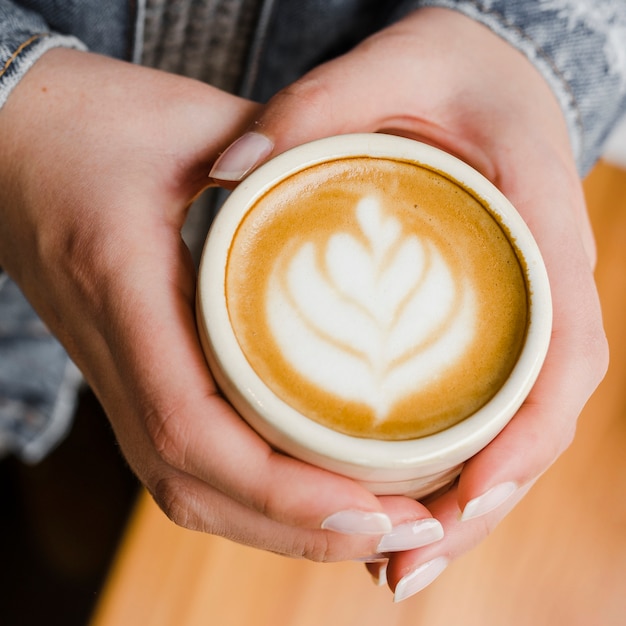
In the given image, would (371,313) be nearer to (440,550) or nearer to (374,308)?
(374,308)

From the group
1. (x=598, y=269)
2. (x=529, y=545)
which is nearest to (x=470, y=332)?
(x=529, y=545)

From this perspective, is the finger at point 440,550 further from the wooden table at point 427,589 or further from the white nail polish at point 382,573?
the wooden table at point 427,589

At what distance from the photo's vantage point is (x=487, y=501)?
1.85 ft

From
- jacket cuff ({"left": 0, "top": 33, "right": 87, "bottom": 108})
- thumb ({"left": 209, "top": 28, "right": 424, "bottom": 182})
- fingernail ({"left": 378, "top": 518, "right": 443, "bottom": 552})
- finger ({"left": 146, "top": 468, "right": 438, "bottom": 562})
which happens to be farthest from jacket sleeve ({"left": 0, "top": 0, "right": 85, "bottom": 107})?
fingernail ({"left": 378, "top": 518, "right": 443, "bottom": 552})

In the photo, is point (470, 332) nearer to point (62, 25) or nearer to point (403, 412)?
point (403, 412)

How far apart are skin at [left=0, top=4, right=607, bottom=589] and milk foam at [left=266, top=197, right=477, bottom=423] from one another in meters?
0.07

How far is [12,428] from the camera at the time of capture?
112 centimetres

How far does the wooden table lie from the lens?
938mm

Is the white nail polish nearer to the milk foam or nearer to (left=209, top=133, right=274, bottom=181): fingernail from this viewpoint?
the milk foam

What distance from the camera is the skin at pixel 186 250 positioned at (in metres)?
0.54

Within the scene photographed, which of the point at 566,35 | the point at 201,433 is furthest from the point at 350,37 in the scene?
the point at 201,433

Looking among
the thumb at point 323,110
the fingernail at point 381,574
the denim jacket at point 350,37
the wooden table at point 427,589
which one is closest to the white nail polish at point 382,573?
the fingernail at point 381,574

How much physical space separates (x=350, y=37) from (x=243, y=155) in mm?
443

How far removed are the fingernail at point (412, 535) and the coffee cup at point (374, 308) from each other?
0.03m
